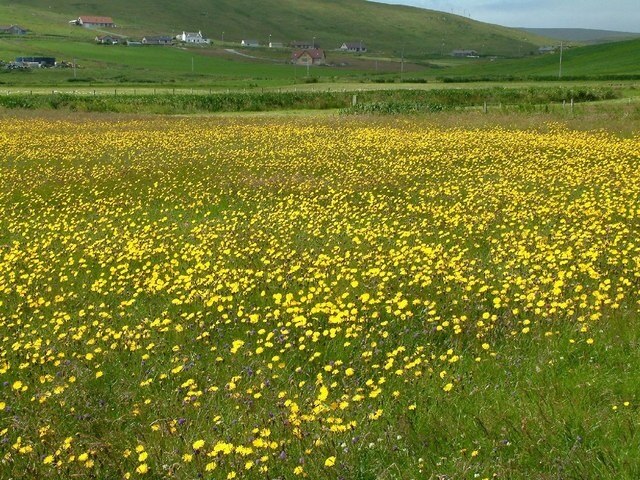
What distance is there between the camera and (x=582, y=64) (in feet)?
439

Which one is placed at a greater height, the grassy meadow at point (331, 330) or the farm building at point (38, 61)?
the farm building at point (38, 61)

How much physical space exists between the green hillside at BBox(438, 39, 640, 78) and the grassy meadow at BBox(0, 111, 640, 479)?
10904cm

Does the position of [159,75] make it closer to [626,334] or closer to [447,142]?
[447,142]

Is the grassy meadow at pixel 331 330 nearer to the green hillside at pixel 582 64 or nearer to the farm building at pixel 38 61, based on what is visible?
the green hillside at pixel 582 64

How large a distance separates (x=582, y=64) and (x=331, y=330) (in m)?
144

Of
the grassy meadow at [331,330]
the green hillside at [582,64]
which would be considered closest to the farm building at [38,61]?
the green hillside at [582,64]

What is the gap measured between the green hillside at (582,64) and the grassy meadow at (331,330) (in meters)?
109

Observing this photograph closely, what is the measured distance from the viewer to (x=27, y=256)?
12000 millimetres

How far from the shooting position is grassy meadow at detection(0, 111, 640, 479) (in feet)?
16.6

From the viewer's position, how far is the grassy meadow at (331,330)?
505cm

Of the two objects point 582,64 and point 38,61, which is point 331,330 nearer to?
point 582,64

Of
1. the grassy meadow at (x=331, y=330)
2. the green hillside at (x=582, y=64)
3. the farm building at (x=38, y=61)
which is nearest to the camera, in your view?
the grassy meadow at (x=331, y=330)

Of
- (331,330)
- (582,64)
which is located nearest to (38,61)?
(582,64)

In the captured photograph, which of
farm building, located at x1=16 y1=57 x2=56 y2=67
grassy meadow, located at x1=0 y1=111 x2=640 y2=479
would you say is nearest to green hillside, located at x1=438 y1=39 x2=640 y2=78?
farm building, located at x1=16 y1=57 x2=56 y2=67
